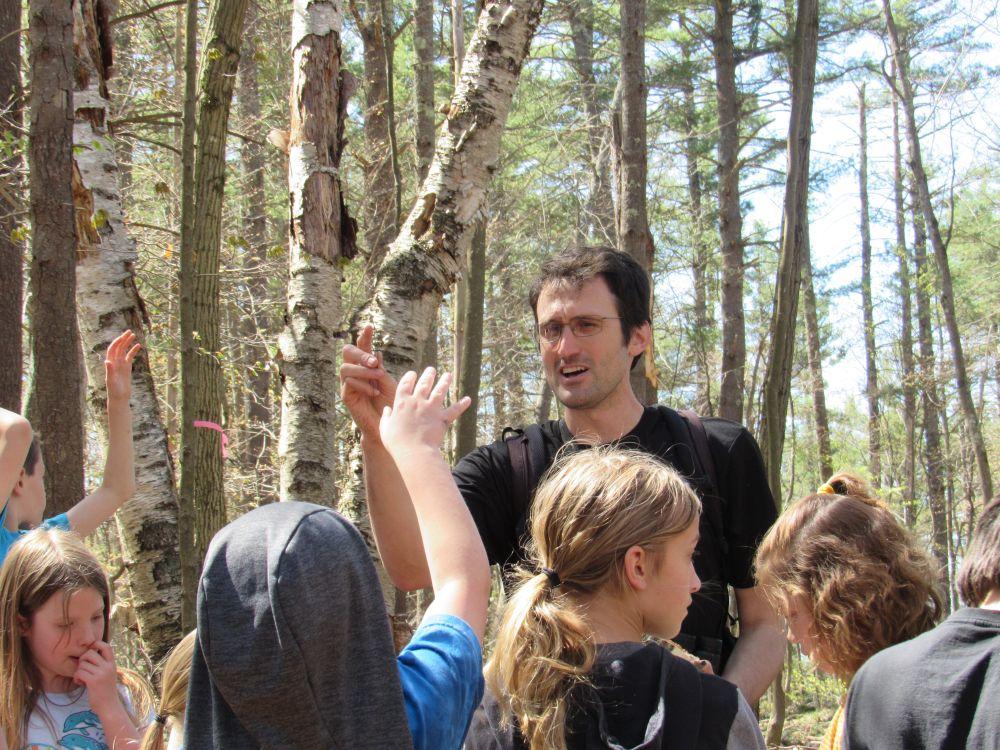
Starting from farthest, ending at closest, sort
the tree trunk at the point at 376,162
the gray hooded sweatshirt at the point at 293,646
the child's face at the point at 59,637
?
the tree trunk at the point at 376,162
the child's face at the point at 59,637
the gray hooded sweatshirt at the point at 293,646

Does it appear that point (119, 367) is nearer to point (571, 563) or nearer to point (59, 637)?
point (59, 637)

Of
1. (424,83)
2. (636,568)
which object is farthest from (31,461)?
(424,83)

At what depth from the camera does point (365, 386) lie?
7.57 ft

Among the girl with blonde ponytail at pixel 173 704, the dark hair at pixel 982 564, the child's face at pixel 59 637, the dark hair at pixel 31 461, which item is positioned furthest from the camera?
the dark hair at pixel 31 461

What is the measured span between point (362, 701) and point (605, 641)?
0.67 metres

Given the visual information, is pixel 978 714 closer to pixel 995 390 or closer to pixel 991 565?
pixel 991 565

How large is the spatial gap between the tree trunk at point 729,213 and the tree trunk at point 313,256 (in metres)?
8.16

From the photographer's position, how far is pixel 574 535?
73.2 inches

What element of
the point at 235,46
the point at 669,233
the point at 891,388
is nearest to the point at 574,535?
the point at 235,46

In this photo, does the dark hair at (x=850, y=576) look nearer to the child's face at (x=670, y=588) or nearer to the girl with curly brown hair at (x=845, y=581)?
the girl with curly brown hair at (x=845, y=581)

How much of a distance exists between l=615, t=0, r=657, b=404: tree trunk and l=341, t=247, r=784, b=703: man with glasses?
8.08 feet

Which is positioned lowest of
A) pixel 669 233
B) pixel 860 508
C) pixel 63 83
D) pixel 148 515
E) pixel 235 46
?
pixel 148 515

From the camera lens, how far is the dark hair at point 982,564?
72.9 inches

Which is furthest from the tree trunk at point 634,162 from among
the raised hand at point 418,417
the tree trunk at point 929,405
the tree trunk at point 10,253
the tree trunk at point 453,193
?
the tree trunk at point 929,405
